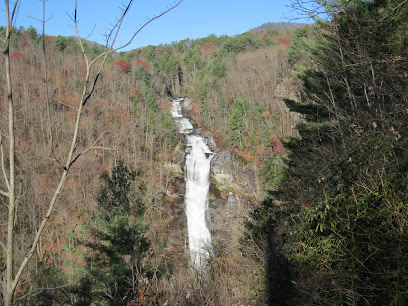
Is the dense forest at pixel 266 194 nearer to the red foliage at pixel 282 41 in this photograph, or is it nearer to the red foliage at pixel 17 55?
the red foliage at pixel 17 55

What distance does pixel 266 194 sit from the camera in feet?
35.6

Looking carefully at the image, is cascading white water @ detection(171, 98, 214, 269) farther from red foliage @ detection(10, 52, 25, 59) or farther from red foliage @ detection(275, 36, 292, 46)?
red foliage @ detection(275, 36, 292, 46)

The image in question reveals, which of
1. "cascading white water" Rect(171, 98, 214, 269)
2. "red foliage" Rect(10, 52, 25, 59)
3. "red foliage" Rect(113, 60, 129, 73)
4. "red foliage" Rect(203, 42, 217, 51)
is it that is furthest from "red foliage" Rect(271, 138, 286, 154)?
"red foliage" Rect(203, 42, 217, 51)

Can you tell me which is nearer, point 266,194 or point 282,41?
point 266,194

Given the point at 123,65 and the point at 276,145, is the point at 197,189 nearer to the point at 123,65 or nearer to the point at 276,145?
the point at 276,145

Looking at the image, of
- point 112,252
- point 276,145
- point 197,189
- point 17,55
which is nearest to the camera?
point 112,252

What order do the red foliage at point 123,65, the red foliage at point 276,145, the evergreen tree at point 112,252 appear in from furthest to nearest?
the red foliage at point 123,65 < the red foliage at point 276,145 < the evergreen tree at point 112,252

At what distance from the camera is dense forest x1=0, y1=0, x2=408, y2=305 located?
2711 millimetres

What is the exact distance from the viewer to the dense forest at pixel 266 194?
271cm

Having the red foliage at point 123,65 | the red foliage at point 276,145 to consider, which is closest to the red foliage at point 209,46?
the red foliage at point 123,65

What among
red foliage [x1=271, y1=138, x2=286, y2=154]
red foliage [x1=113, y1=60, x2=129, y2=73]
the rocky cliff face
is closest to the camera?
red foliage [x1=271, y1=138, x2=286, y2=154]

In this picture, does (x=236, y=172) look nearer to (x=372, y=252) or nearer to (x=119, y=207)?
(x=119, y=207)

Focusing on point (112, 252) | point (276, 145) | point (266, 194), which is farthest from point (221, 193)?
point (112, 252)

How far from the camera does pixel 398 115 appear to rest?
Result: 16.1 feet
